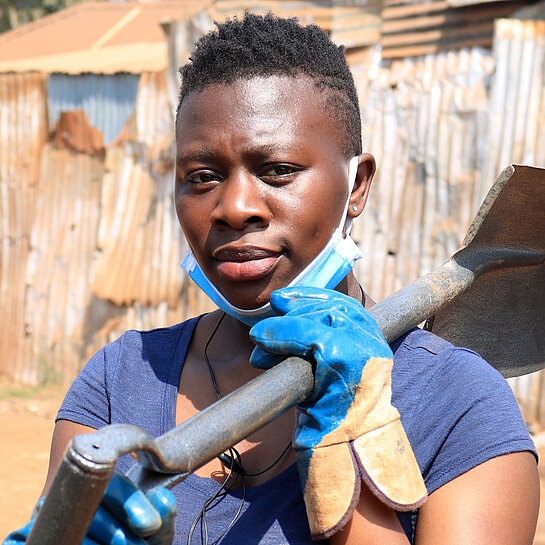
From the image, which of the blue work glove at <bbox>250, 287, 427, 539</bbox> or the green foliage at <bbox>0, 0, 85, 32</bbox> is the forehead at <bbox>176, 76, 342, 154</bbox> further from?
the green foliage at <bbox>0, 0, 85, 32</bbox>

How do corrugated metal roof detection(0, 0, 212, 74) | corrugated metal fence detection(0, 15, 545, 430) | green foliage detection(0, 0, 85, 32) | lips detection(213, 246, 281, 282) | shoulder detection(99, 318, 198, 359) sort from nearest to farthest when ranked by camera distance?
lips detection(213, 246, 281, 282) < shoulder detection(99, 318, 198, 359) < corrugated metal fence detection(0, 15, 545, 430) < corrugated metal roof detection(0, 0, 212, 74) < green foliage detection(0, 0, 85, 32)

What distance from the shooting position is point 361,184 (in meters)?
2.08

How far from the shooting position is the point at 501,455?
1614mm

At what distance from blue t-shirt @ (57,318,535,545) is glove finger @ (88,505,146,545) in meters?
0.55

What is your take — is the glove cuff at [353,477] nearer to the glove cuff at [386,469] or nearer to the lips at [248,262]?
the glove cuff at [386,469]

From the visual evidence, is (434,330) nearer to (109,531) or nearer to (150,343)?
(150,343)

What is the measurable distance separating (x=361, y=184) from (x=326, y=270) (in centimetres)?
29

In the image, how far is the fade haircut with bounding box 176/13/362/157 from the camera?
1914 mm

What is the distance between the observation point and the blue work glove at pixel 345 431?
1.54 meters

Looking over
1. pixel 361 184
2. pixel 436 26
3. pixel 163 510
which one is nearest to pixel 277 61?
pixel 361 184

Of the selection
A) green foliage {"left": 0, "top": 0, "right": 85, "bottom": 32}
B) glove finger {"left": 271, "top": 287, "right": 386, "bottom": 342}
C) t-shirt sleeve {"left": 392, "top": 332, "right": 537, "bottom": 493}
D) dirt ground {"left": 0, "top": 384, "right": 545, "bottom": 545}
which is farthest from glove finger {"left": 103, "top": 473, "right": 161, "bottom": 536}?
green foliage {"left": 0, "top": 0, "right": 85, "bottom": 32}

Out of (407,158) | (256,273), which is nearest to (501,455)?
(256,273)

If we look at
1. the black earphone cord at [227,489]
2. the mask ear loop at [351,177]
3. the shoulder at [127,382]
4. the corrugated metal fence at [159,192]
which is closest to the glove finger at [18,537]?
the black earphone cord at [227,489]

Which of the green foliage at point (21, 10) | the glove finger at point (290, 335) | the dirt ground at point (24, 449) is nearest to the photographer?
the glove finger at point (290, 335)
